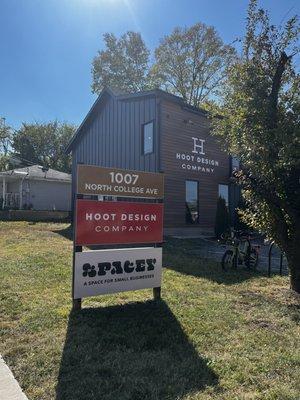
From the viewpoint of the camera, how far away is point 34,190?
28.3 metres

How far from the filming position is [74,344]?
Answer: 4.29 metres

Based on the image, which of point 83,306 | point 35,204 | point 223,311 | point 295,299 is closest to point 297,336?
point 223,311

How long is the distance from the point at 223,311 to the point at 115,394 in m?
2.81

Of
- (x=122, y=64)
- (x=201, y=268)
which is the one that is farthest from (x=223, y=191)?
(x=122, y=64)

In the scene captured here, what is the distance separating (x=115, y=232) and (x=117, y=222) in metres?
0.16

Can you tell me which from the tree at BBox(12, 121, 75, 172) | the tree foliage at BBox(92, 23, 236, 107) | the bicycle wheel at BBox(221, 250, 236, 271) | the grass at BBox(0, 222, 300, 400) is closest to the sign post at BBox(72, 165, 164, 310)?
the grass at BBox(0, 222, 300, 400)

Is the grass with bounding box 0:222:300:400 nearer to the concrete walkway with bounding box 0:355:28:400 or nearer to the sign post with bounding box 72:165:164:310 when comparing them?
the concrete walkway with bounding box 0:355:28:400

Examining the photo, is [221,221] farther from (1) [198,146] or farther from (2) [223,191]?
(1) [198,146]

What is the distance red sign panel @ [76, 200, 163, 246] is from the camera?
5.64 meters

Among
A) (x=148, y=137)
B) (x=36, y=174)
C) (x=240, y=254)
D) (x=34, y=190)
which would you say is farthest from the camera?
(x=36, y=174)

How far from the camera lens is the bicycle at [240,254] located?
31.3 feet

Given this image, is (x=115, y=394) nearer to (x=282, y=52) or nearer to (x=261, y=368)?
(x=261, y=368)

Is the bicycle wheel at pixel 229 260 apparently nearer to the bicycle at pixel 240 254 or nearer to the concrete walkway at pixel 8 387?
the bicycle at pixel 240 254

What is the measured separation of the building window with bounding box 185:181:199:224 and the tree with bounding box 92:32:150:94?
83.7 ft
